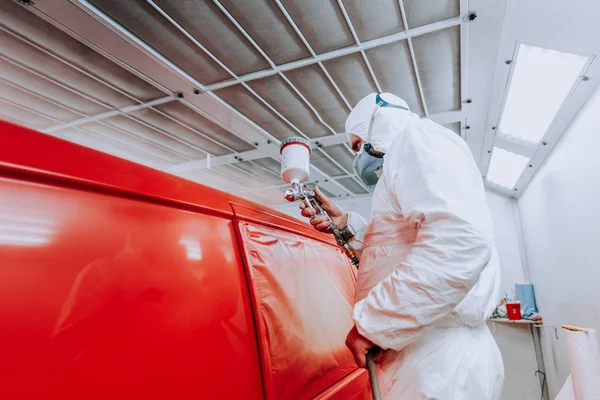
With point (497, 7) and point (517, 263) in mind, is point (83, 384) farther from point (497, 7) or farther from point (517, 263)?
point (517, 263)

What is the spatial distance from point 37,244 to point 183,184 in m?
0.35

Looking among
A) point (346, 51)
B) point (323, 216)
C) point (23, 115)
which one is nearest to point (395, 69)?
point (346, 51)

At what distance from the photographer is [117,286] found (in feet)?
1.95

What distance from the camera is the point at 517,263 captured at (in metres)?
5.80

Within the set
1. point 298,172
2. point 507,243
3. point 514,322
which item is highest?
→ point 298,172

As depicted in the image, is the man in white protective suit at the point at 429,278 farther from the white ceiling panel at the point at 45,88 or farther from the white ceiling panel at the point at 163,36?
the white ceiling panel at the point at 45,88

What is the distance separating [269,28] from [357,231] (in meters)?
2.22

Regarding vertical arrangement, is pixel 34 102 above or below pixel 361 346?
above

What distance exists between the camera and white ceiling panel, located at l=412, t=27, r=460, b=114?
308 centimetres

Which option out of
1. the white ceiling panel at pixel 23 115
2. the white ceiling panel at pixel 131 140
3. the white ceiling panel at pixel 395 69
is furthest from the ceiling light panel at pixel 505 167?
the white ceiling panel at pixel 23 115

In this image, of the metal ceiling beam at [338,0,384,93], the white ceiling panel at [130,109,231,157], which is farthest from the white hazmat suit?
the white ceiling panel at [130,109,231,157]

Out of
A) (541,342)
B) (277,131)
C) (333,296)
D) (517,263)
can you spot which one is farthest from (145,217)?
(517,263)

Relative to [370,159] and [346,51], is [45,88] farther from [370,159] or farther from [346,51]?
[370,159]

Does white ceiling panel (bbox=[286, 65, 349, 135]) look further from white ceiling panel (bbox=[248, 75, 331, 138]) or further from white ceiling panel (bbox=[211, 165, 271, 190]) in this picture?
white ceiling panel (bbox=[211, 165, 271, 190])
